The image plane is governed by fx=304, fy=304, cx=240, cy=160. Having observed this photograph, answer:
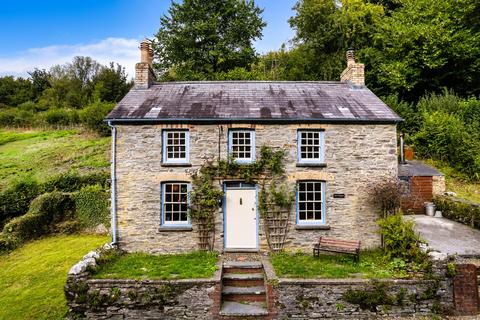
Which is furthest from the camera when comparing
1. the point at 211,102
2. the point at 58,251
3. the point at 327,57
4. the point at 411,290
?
the point at 327,57

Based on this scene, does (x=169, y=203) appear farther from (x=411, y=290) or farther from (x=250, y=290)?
(x=411, y=290)

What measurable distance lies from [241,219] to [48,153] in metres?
21.6

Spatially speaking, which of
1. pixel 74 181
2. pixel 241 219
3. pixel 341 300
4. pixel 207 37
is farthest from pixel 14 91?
pixel 341 300

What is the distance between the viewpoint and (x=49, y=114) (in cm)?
3662

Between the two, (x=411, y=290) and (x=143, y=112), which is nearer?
(x=411, y=290)

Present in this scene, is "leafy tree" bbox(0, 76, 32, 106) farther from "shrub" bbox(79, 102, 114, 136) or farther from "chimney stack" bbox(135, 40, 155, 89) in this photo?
"chimney stack" bbox(135, 40, 155, 89)

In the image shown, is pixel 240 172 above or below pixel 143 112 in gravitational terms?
below

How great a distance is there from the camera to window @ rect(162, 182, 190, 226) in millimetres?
12688

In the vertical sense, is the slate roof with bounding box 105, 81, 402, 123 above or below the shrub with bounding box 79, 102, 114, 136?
below

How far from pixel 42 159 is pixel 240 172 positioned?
20.4 m

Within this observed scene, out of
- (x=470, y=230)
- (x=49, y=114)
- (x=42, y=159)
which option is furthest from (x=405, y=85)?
(x=49, y=114)

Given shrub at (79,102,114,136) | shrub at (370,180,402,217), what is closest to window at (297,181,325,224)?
shrub at (370,180,402,217)

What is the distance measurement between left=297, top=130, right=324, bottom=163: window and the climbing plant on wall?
88 cm

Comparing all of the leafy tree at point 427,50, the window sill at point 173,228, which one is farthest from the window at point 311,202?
the leafy tree at point 427,50
